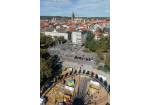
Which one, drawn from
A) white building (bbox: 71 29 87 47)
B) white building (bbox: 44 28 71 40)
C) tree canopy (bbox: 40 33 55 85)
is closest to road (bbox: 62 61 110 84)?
tree canopy (bbox: 40 33 55 85)

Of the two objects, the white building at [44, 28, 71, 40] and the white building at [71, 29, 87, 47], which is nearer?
the white building at [71, 29, 87, 47]

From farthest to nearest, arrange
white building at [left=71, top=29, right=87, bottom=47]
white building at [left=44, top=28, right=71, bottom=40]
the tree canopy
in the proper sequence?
white building at [left=44, top=28, right=71, bottom=40]
white building at [left=71, top=29, right=87, bottom=47]
the tree canopy

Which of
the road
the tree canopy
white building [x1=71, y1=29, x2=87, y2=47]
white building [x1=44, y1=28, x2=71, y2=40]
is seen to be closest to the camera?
the tree canopy

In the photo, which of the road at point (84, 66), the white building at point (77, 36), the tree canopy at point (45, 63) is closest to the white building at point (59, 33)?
the tree canopy at point (45, 63)

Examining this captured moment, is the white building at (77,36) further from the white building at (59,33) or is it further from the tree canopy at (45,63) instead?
the white building at (59,33)

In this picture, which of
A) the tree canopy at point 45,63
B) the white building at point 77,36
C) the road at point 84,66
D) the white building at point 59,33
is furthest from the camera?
the white building at point 59,33

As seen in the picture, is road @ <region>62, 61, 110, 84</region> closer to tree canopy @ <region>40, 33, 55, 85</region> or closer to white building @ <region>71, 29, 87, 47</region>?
tree canopy @ <region>40, 33, 55, 85</region>

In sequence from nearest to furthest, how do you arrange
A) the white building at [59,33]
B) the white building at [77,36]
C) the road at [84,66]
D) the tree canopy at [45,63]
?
the tree canopy at [45,63] < the road at [84,66] < the white building at [77,36] < the white building at [59,33]

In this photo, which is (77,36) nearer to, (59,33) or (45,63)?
(45,63)

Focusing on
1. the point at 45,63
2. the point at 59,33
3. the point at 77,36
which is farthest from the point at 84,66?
the point at 59,33
